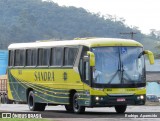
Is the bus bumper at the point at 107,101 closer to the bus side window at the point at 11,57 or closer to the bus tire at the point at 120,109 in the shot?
the bus tire at the point at 120,109

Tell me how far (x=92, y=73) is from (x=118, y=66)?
100 cm

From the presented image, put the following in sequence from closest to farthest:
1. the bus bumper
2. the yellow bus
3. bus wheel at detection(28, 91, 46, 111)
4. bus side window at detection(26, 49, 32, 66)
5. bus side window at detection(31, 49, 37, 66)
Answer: the bus bumper < the yellow bus < bus side window at detection(31, 49, 37, 66) < bus wheel at detection(28, 91, 46, 111) < bus side window at detection(26, 49, 32, 66)

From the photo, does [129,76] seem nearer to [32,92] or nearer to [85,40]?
[85,40]

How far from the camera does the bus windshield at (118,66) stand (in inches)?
960

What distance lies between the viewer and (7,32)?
172 m

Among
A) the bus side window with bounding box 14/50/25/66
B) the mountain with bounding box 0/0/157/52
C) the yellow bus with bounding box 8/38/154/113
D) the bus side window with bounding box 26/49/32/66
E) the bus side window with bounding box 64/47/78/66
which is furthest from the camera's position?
the mountain with bounding box 0/0/157/52

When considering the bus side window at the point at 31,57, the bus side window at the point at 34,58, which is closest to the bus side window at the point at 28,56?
the bus side window at the point at 31,57

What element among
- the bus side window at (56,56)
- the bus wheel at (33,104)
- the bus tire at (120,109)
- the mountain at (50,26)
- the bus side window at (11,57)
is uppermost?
the bus side window at (56,56)

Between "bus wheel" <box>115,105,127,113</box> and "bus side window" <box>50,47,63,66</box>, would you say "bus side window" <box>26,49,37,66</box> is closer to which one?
"bus side window" <box>50,47,63,66</box>

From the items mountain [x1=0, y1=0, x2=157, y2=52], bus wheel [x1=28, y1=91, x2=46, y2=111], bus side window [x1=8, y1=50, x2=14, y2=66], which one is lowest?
mountain [x1=0, y1=0, x2=157, y2=52]

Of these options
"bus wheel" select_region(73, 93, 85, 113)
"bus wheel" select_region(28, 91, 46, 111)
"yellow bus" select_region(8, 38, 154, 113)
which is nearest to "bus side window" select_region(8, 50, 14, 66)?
"bus wheel" select_region(28, 91, 46, 111)

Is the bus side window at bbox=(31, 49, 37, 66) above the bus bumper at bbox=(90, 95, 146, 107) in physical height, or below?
above

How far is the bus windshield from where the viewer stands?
24.4 metres

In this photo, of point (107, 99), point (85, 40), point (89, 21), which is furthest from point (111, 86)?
point (89, 21)
